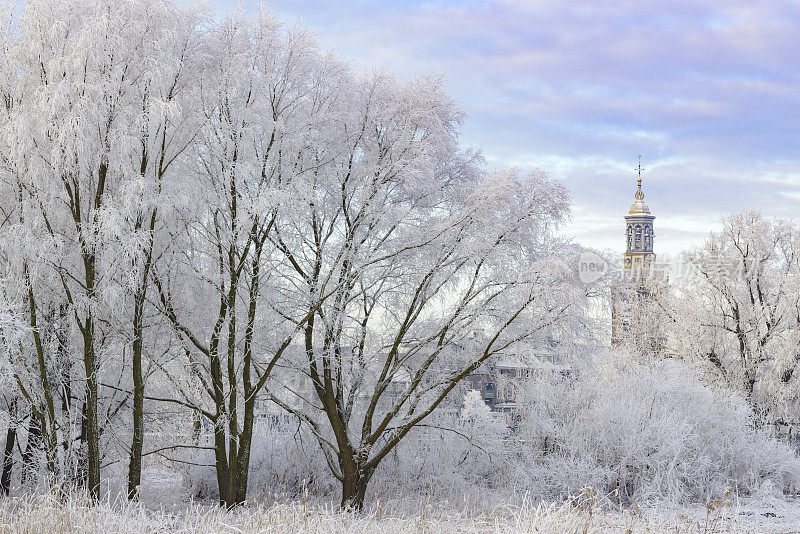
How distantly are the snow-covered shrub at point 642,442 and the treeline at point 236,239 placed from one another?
2.47 m

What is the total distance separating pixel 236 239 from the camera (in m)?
10.4

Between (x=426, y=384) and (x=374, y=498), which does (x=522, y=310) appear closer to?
(x=426, y=384)

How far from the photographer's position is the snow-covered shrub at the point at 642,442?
12.4 meters

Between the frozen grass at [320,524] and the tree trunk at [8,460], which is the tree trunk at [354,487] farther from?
the tree trunk at [8,460]

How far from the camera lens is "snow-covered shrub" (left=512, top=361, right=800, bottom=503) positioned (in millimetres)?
12398

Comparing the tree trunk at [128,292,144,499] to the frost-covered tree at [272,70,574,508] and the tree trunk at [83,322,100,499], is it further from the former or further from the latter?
the frost-covered tree at [272,70,574,508]

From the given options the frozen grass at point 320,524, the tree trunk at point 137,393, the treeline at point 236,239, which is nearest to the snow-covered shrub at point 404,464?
the treeline at point 236,239

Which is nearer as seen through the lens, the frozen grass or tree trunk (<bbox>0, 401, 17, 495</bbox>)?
the frozen grass

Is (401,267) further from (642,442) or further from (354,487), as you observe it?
(642,442)

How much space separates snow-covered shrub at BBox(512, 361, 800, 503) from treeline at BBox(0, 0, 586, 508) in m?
2.47

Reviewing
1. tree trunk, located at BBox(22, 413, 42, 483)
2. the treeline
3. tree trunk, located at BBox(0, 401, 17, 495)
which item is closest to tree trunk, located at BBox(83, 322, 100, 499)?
the treeline

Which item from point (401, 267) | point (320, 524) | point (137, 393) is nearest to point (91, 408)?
point (137, 393)

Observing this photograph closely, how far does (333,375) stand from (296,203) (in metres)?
3.40

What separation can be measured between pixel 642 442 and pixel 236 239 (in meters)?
7.76
